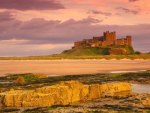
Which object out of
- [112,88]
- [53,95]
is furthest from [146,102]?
[112,88]

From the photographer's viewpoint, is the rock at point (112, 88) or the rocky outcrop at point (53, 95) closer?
the rocky outcrop at point (53, 95)

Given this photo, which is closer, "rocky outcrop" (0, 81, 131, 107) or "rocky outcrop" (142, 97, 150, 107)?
"rocky outcrop" (142, 97, 150, 107)

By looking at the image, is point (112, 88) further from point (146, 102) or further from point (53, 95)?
point (53, 95)

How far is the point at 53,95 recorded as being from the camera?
1227 inches

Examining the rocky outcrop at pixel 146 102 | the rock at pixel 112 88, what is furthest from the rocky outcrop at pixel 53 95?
the rocky outcrop at pixel 146 102

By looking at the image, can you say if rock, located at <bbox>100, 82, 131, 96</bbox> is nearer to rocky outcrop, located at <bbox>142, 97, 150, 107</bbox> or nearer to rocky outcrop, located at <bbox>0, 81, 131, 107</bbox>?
rocky outcrop, located at <bbox>0, 81, 131, 107</bbox>

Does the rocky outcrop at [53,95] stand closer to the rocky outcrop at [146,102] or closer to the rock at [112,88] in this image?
the rock at [112,88]

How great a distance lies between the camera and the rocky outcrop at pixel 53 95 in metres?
30.3

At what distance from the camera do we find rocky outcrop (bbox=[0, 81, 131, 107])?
3027cm

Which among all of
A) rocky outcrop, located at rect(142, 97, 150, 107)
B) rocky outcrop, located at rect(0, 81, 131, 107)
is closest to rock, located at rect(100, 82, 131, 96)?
rocky outcrop, located at rect(0, 81, 131, 107)

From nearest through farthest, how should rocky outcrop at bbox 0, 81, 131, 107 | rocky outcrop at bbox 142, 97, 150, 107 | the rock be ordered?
rocky outcrop at bbox 142, 97, 150, 107
rocky outcrop at bbox 0, 81, 131, 107
the rock

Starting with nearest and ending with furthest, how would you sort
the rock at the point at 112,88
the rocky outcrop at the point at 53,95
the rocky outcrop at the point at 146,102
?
1. the rocky outcrop at the point at 146,102
2. the rocky outcrop at the point at 53,95
3. the rock at the point at 112,88

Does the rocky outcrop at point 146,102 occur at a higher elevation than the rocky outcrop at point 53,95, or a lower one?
lower

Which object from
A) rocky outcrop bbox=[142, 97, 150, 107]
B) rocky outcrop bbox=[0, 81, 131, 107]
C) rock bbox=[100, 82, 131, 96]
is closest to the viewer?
rocky outcrop bbox=[142, 97, 150, 107]
